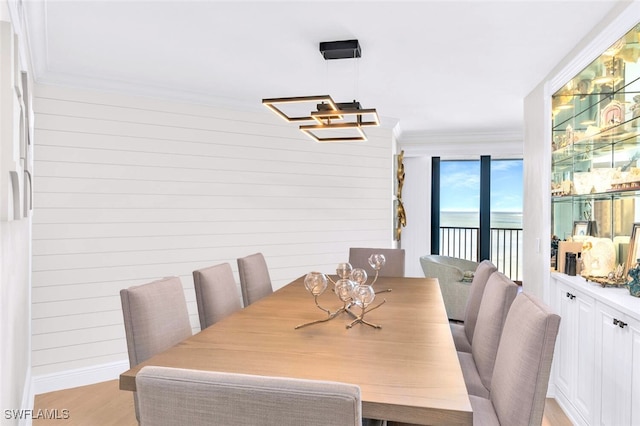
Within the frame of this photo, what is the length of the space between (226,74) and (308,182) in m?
1.69

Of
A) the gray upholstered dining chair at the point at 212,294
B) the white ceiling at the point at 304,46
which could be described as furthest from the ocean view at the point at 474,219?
the gray upholstered dining chair at the point at 212,294

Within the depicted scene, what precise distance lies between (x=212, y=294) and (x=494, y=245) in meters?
7.10

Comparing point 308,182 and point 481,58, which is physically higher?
point 481,58

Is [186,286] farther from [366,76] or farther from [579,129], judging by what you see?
[579,129]

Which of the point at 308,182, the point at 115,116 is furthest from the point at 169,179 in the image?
the point at 308,182

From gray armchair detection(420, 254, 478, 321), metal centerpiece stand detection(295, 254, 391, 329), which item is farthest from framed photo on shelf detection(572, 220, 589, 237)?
gray armchair detection(420, 254, 478, 321)

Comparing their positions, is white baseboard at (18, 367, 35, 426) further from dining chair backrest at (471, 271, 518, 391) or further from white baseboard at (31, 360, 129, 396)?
dining chair backrest at (471, 271, 518, 391)

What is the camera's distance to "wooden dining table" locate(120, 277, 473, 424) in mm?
1205

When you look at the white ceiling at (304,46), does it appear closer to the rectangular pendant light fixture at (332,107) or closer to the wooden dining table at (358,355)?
the rectangular pendant light fixture at (332,107)

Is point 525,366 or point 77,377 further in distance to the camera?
point 77,377

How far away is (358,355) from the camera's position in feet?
5.16

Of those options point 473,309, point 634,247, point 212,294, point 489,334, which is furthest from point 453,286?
point 212,294

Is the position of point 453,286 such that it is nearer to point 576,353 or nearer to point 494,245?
point 576,353

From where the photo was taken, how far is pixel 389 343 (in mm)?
1719
